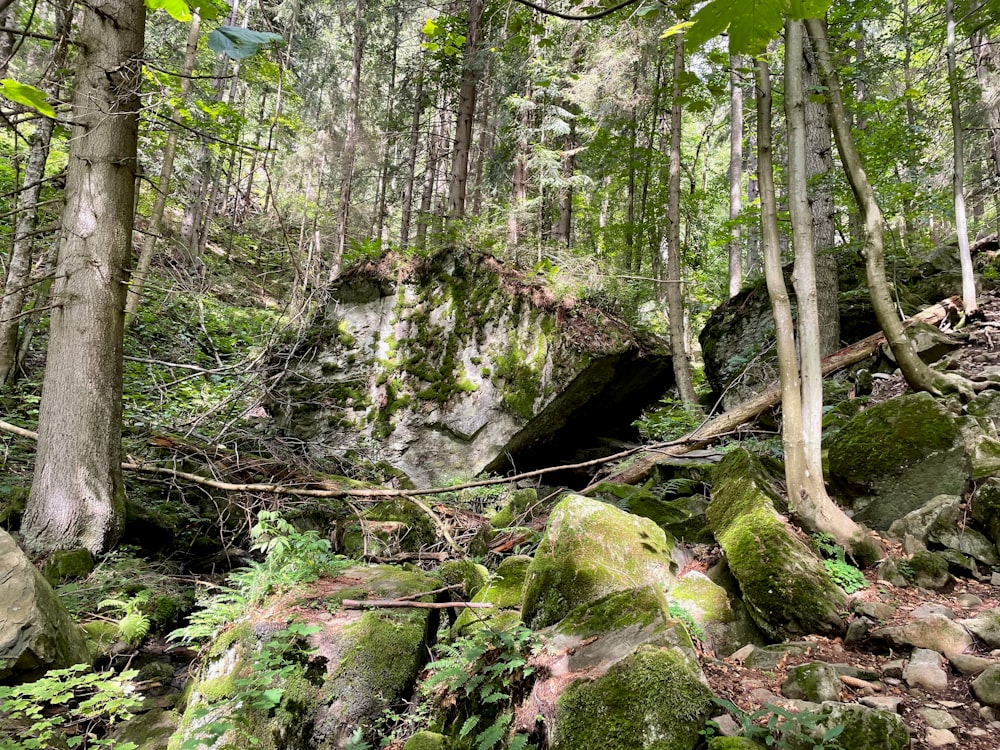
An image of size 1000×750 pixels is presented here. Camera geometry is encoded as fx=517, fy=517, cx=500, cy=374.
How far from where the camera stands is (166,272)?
5.26m

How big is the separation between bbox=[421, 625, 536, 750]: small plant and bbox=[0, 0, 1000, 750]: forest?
0.07 ft

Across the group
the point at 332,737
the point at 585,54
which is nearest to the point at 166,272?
the point at 332,737

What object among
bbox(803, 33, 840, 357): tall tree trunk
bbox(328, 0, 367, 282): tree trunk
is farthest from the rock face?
bbox(328, 0, 367, 282): tree trunk

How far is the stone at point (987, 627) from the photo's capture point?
2.76 m

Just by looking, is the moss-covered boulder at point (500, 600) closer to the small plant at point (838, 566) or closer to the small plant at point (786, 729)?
the small plant at point (786, 729)

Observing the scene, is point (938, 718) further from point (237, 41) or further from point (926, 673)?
point (237, 41)

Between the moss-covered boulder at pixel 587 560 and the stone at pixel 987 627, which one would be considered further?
the moss-covered boulder at pixel 587 560

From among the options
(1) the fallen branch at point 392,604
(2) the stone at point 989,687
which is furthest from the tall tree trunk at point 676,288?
(2) the stone at point 989,687

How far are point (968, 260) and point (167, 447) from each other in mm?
10697

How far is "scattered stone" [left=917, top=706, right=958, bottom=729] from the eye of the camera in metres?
2.29

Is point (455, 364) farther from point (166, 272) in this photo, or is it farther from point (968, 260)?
point (968, 260)

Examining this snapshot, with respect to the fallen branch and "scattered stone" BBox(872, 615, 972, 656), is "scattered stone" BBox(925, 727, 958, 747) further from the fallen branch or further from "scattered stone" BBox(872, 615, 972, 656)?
the fallen branch

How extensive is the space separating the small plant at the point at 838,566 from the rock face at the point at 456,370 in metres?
4.47

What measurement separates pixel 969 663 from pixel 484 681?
2.52 meters
